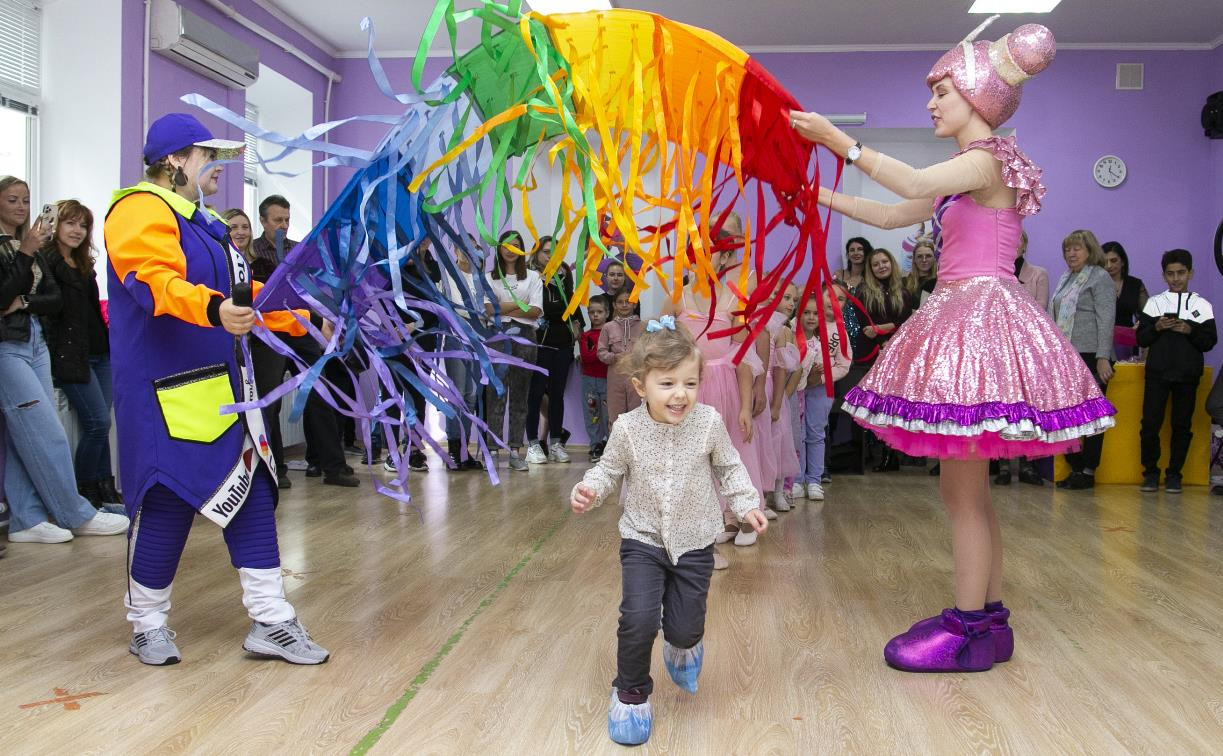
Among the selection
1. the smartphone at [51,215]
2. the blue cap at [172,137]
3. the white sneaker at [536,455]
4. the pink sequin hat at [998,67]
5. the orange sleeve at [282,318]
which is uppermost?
the pink sequin hat at [998,67]

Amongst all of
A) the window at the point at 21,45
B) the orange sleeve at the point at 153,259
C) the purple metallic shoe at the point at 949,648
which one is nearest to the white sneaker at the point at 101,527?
the orange sleeve at the point at 153,259

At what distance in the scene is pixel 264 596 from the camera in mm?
2596

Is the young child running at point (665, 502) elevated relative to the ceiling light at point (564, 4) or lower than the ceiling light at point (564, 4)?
lower

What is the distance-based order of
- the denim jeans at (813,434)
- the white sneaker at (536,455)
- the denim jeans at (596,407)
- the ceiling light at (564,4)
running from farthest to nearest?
the denim jeans at (596,407), the white sneaker at (536,455), the ceiling light at (564,4), the denim jeans at (813,434)

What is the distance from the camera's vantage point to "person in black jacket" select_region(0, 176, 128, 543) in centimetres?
404

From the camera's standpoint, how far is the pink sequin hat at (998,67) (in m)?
2.45

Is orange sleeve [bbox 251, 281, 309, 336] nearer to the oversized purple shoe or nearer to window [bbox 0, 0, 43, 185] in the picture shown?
the oversized purple shoe

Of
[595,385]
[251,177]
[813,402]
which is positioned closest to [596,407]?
[595,385]

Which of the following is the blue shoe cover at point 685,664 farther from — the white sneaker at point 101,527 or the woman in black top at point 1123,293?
the woman in black top at point 1123,293

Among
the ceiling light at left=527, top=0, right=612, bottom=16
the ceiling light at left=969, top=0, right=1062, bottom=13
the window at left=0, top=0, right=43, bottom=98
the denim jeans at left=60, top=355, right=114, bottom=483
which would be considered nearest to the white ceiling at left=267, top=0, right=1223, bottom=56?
the ceiling light at left=969, top=0, right=1062, bottom=13

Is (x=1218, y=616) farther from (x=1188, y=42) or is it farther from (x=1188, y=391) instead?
(x=1188, y=42)

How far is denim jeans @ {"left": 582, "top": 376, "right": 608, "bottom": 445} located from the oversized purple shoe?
16.0 feet

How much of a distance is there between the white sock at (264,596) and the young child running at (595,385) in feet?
15.5

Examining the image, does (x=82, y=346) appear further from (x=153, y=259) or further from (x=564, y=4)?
(x=564, y=4)
